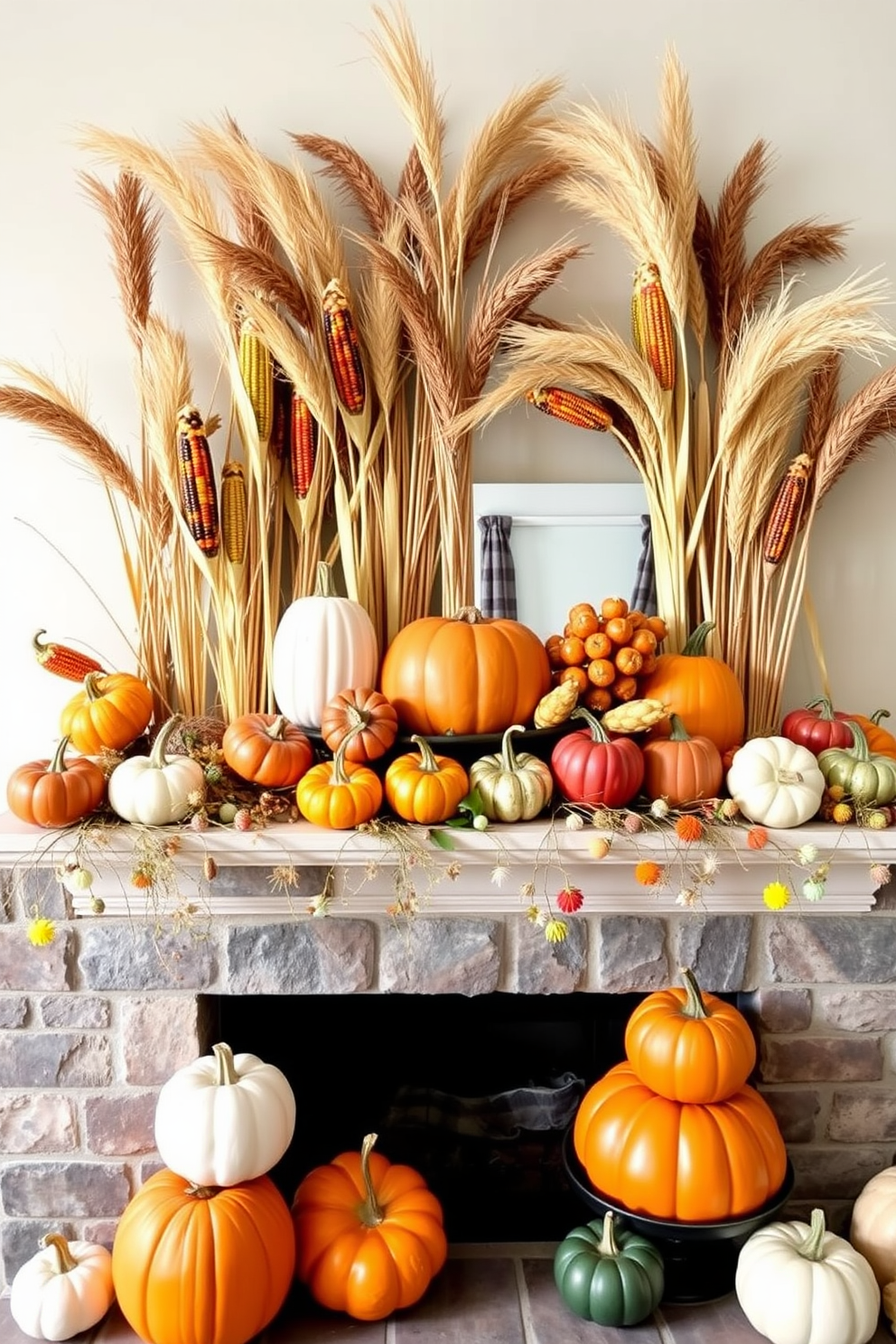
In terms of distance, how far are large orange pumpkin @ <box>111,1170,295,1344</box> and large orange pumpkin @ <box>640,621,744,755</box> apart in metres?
1.05

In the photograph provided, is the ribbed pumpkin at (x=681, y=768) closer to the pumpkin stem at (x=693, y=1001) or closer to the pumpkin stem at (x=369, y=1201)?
the pumpkin stem at (x=693, y=1001)

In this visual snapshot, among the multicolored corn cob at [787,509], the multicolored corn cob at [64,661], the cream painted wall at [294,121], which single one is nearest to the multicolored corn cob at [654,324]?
the cream painted wall at [294,121]

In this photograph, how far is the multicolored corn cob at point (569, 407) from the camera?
1700 mm

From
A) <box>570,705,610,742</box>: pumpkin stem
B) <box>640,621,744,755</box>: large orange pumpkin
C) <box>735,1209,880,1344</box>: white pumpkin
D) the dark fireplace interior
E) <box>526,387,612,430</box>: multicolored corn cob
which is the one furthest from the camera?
the dark fireplace interior

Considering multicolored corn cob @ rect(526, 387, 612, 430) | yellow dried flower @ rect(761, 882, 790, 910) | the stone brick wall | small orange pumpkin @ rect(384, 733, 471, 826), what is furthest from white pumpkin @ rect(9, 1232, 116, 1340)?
multicolored corn cob @ rect(526, 387, 612, 430)

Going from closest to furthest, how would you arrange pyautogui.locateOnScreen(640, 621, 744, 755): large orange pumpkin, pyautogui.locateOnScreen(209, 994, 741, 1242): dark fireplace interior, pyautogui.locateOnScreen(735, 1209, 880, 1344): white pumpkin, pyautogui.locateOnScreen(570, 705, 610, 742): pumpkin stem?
pyautogui.locateOnScreen(735, 1209, 880, 1344): white pumpkin
pyautogui.locateOnScreen(570, 705, 610, 742): pumpkin stem
pyautogui.locateOnScreen(640, 621, 744, 755): large orange pumpkin
pyautogui.locateOnScreen(209, 994, 741, 1242): dark fireplace interior

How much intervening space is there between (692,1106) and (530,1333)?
46 centimetres

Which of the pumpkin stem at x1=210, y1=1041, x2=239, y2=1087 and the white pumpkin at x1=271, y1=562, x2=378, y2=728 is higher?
the white pumpkin at x1=271, y1=562, x2=378, y2=728

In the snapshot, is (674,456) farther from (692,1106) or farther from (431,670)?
(692,1106)

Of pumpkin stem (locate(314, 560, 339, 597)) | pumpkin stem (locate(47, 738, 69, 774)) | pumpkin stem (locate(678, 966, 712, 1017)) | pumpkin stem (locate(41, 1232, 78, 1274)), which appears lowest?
pumpkin stem (locate(41, 1232, 78, 1274))

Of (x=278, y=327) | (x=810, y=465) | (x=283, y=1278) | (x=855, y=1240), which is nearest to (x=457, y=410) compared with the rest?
(x=278, y=327)

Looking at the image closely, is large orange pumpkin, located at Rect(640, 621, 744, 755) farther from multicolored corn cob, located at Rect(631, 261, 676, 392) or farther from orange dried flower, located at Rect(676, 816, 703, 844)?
multicolored corn cob, located at Rect(631, 261, 676, 392)

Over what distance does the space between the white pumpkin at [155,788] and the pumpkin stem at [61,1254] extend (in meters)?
0.73

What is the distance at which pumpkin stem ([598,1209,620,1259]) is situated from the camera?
146cm
